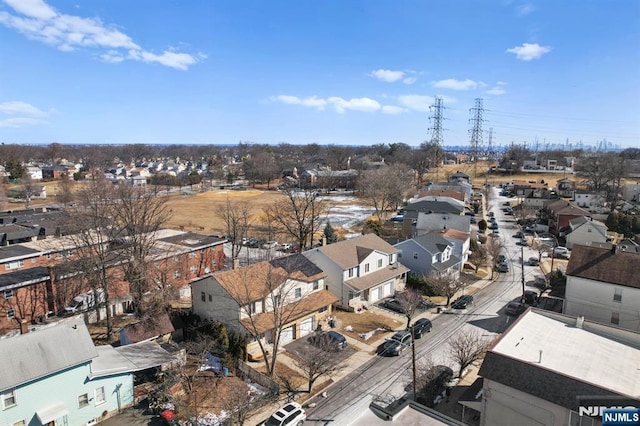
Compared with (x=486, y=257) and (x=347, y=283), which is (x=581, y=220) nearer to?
(x=486, y=257)

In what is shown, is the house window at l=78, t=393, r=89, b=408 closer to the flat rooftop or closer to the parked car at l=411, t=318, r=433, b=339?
the flat rooftop

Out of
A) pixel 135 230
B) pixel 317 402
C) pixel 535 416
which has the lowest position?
pixel 317 402

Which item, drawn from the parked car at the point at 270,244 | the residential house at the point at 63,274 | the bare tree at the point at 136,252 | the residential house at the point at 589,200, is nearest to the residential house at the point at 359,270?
the residential house at the point at 63,274

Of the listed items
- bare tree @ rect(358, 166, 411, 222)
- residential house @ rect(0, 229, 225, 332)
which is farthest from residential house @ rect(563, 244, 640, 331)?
bare tree @ rect(358, 166, 411, 222)

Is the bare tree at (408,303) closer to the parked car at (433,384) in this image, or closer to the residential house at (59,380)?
the parked car at (433,384)

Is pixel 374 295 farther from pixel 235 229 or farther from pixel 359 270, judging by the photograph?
pixel 235 229

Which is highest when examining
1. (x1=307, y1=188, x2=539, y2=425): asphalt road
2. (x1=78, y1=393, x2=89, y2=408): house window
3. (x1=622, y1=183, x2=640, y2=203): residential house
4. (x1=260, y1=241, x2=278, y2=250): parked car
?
(x1=622, y1=183, x2=640, y2=203): residential house

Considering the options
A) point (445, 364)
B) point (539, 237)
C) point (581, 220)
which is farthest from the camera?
point (539, 237)

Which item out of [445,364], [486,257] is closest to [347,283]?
[445,364]
